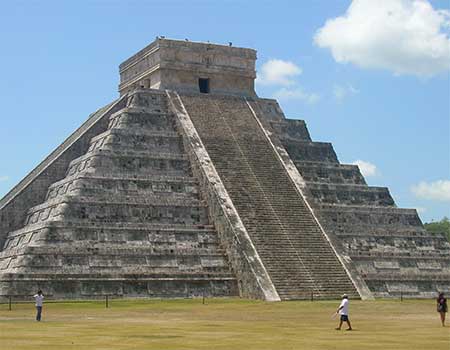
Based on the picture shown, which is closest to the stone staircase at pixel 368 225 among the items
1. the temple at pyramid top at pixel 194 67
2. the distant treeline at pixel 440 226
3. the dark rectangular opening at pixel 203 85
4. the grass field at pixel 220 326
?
the temple at pyramid top at pixel 194 67

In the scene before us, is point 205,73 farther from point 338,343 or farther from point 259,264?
Answer: point 338,343

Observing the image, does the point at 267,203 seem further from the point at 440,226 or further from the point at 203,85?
the point at 440,226

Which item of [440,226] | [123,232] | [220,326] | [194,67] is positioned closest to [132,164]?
[123,232]

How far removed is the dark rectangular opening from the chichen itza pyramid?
63 millimetres

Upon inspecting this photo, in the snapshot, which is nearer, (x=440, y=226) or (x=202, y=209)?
(x=202, y=209)

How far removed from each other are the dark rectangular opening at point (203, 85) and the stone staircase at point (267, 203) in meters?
1.17

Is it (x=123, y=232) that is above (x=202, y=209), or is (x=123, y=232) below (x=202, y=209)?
below

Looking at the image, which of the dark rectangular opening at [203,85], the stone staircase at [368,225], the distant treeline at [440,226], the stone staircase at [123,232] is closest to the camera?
the stone staircase at [123,232]

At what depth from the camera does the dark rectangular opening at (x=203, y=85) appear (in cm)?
5759

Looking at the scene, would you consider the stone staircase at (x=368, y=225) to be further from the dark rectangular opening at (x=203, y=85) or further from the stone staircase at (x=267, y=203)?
the dark rectangular opening at (x=203, y=85)

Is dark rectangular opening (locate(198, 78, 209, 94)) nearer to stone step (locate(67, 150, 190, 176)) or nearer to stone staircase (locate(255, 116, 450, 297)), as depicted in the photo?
stone staircase (locate(255, 116, 450, 297))

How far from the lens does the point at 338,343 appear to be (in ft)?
77.8

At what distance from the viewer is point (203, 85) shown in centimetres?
5781

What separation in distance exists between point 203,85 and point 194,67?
160 cm
